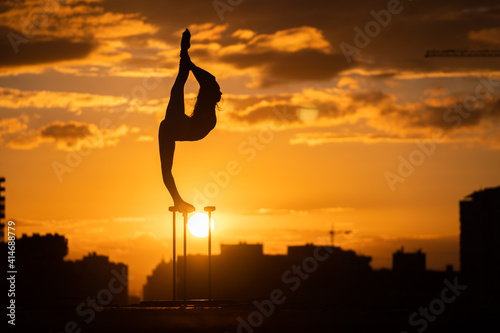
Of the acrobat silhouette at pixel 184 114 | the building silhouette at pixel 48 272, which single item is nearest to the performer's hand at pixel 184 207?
the acrobat silhouette at pixel 184 114

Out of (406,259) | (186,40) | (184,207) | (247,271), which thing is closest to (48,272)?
(247,271)

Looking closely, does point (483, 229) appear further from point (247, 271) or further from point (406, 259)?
point (247, 271)

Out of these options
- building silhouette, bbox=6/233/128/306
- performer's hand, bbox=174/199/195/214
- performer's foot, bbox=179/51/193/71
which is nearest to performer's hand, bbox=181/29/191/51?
performer's foot, bbox=179/51/193/71

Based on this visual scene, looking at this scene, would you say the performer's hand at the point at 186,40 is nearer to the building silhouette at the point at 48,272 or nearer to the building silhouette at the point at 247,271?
the building silhouette at the point at 48,272

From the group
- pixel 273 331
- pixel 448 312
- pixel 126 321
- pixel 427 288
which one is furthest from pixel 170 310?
pixel 427 288

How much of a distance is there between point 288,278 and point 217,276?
13659 mm

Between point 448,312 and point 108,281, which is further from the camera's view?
point 108,281

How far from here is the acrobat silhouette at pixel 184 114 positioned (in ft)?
60.8

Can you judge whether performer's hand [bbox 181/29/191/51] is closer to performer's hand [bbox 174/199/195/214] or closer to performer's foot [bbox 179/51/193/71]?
performer's foot [bbox 179/51/193/71]

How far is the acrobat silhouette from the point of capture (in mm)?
18531

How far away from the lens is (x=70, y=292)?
132250mm

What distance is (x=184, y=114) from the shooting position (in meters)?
18.6

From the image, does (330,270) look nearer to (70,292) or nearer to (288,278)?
(288,278)

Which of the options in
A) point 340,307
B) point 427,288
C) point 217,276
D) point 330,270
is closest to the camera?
point 340,307
